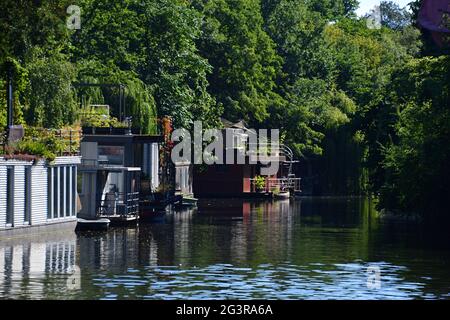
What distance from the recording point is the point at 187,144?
97688 millimetres

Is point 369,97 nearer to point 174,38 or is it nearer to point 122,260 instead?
point 174,38

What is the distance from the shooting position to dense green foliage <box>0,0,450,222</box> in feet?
220

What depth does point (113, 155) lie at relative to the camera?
6862 centimetres

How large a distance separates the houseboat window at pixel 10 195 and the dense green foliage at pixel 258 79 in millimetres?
4926

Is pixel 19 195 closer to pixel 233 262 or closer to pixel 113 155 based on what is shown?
pixel 233 262

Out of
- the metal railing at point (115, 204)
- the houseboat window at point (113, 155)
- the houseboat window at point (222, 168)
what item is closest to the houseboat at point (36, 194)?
the metal railing at point (115, 204)

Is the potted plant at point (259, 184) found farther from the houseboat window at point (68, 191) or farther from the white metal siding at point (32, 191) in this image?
the white metal siding at point (32, 191)

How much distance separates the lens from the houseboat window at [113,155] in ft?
225

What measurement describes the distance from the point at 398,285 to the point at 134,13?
51.6 meters

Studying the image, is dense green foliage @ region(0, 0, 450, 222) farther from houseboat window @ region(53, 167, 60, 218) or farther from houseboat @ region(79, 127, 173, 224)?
houseboat window @ region(53, 167, 60, 218)

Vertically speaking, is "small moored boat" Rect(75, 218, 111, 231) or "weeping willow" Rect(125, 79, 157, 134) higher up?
"weeping willow" Rect(125, 79, 157, 134)

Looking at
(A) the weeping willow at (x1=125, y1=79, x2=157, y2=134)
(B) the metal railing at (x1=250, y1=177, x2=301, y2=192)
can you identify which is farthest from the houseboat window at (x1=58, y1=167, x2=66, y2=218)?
(B) the metal railing at (x1=250, y1=177, x2=301, y2=192)

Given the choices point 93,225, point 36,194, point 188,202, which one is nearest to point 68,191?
point 93,225

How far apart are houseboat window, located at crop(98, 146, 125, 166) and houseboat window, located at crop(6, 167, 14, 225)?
13856 mm
